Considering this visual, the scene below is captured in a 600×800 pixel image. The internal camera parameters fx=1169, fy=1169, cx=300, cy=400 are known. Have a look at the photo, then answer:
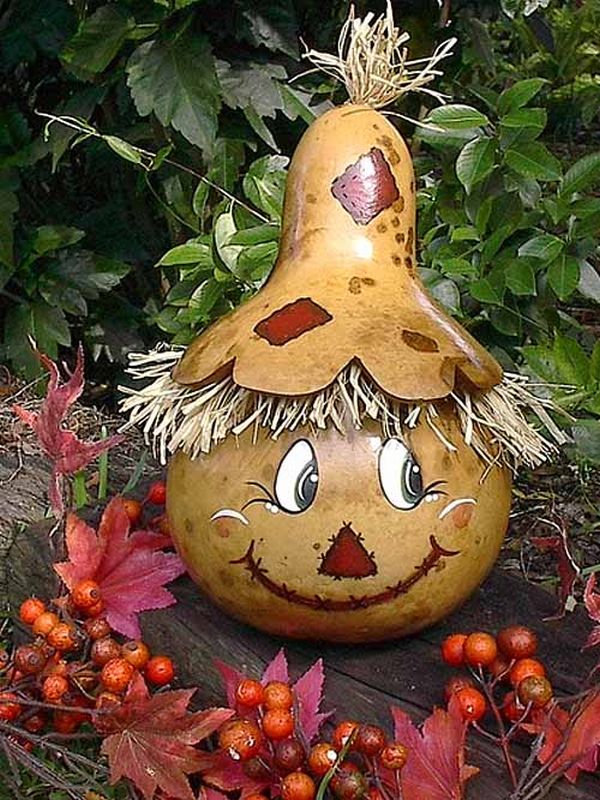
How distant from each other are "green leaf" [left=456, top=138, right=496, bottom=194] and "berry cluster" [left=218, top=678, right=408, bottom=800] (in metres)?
0.94

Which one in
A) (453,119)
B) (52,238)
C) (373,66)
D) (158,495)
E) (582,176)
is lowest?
(52,238)

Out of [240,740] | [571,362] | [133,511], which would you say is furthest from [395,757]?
[571,362]

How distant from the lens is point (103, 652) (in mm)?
1229

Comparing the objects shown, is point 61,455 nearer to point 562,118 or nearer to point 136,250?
point 136,250

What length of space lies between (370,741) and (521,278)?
3.01ft

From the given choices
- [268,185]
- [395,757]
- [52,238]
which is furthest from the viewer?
[52,238]

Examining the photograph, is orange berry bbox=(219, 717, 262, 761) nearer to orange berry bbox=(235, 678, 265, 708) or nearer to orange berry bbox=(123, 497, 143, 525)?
orange berry bbox=(235, 678, 265, 708)

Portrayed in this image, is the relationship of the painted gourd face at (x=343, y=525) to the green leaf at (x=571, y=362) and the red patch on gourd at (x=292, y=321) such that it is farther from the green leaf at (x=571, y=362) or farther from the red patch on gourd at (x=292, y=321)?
the green leaf at (x=571, y=362)

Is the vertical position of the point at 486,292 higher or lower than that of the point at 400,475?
lower

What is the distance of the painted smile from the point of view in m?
1.16

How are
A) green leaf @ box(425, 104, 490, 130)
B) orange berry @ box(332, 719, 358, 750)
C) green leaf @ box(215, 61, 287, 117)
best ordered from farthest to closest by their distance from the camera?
green leaf @ box(215, 61, 287, 117) → green leaf @ box(425, 104, 490, 130) → orange berry @ box(332, 719, 358, 750)

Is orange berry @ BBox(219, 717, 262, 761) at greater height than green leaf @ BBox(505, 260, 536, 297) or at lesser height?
greater

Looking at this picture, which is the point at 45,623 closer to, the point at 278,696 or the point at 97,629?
the point at 97,629

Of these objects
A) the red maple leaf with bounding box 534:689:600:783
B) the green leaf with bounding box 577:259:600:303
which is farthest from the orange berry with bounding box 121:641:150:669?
the green leaf with bounding box 577:259:600:303
